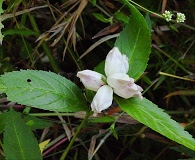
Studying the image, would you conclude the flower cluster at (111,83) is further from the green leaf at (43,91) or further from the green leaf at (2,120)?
the green leaf at (2,120)

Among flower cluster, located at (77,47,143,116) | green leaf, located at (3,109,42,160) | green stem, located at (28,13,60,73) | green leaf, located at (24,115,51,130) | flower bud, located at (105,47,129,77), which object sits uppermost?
flower bud, located at (105,47,129,77)

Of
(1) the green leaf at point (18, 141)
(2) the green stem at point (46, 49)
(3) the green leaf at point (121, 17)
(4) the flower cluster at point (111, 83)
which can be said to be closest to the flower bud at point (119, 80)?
(4) the flower cluster at point (111, 83)

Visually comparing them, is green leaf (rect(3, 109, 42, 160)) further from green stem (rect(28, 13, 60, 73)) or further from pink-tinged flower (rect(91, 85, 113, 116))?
green stem (rect(28, 13, 60, 73))

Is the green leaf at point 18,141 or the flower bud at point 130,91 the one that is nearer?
the flower bud at point 130,91

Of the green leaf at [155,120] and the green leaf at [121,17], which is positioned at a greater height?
the green leaf at [121,17]

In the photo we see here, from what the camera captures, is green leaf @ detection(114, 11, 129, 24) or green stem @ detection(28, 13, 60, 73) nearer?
green leaf @ detection(114, 11, 129, 24)

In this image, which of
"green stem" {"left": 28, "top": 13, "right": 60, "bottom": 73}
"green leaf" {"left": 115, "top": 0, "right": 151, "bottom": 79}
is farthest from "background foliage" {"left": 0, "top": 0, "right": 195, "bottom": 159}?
"green leaf" {"left": 115, "top": 0, "right": 151, "bottom": 79}

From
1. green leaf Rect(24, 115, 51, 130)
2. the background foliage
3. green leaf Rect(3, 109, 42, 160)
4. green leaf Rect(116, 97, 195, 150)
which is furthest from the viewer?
the background foliage

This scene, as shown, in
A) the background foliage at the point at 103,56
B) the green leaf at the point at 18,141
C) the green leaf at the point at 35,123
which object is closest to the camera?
the green leaf at the point at 18,141
